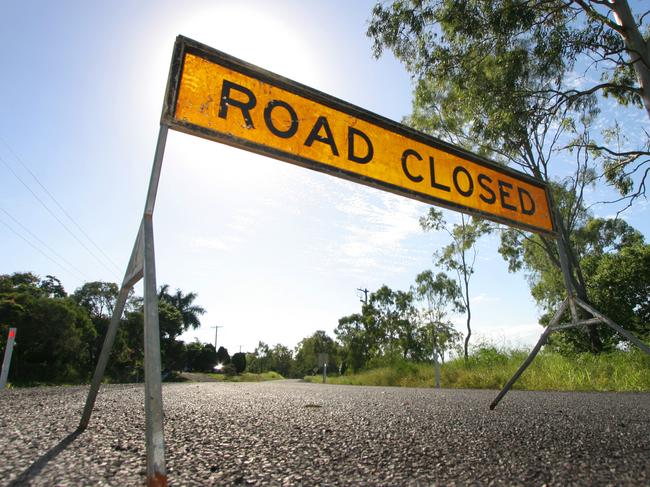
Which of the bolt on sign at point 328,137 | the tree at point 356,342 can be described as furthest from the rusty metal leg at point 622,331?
the tree at point 356,342

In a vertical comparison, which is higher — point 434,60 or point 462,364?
point 434,60

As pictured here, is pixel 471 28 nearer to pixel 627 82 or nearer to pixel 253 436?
pixel 627 82

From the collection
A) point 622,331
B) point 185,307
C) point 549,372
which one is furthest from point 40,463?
point 185,307

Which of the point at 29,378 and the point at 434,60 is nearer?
the point at 434,60

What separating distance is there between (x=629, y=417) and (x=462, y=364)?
1002cm

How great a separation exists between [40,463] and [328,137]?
2.04 metres

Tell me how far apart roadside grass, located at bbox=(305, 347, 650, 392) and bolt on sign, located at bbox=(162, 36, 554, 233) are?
5.36 m

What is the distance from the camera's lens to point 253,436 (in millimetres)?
1633

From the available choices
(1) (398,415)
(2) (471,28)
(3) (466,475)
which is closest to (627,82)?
(2) (471,28)

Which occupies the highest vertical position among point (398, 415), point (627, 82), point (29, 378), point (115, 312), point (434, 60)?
point (434, 60)

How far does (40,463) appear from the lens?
117 centimetres

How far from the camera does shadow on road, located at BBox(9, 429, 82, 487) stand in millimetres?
1006

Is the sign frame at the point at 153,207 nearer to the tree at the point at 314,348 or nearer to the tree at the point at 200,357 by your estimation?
the tree at the point at 200,357

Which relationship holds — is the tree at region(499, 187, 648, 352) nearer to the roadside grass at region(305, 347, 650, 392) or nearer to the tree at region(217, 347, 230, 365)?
the roadside grass at region(305, 347, 650, 392)
